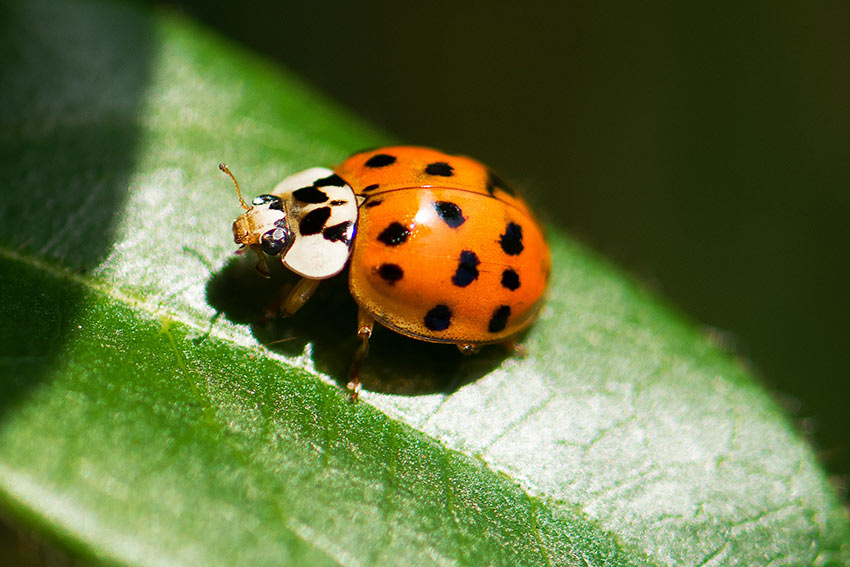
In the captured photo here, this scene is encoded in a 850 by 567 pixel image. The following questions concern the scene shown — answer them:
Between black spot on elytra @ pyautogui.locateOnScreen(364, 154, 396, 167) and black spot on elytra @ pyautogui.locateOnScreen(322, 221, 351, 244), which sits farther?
black spot on elytra @ pyautogui.locateOnScreen(364, 154, 396, 167)

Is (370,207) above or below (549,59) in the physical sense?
above

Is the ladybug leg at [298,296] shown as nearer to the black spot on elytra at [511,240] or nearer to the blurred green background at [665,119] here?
the black spot on elytra at [511,240]

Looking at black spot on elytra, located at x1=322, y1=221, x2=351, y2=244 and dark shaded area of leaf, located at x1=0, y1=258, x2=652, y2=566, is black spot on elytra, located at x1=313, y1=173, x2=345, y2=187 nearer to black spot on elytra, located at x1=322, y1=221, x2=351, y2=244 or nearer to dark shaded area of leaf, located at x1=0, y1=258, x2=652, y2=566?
black spot on elytra, located at x1=322, y1=221, x2=351, y2=244

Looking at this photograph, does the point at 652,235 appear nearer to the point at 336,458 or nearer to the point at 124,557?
the point at 336,458

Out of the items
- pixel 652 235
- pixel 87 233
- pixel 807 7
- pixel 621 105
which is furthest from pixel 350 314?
pixel 807 7

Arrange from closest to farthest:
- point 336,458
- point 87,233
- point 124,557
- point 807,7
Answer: point 124,557
point 336,458
point 87,233
point 807,7

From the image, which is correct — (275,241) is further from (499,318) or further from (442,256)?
(499,318)

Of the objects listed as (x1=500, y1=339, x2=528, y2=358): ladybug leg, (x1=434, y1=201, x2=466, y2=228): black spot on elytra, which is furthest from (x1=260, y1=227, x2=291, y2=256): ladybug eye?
(x1=500, y1=339, x2=528, y2=358): ladybug leg
